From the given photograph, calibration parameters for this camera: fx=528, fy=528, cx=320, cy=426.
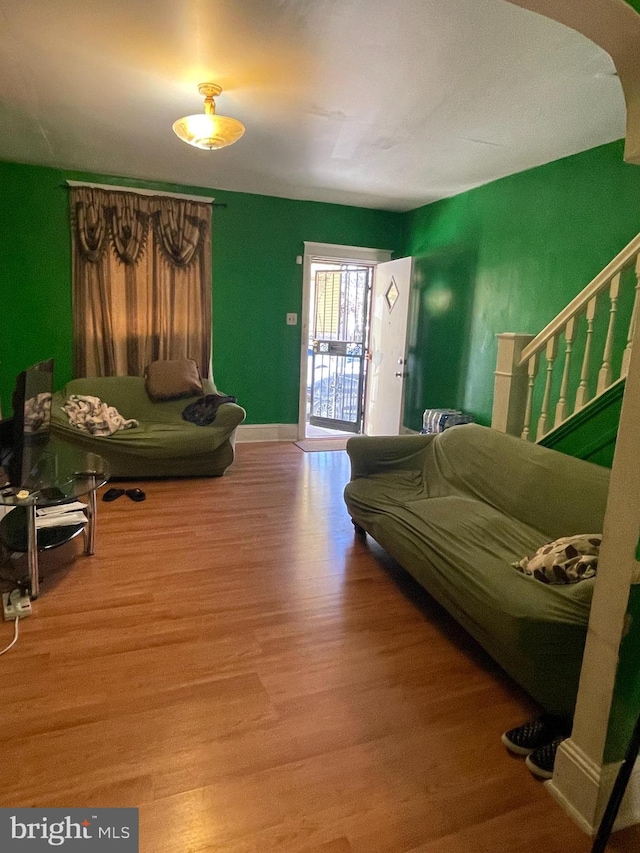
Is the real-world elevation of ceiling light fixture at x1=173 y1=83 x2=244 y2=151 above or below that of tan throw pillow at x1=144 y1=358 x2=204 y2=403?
above

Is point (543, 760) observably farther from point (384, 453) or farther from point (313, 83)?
point (313, 83)

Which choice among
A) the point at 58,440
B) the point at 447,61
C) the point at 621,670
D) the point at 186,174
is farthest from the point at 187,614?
the point at 186,174

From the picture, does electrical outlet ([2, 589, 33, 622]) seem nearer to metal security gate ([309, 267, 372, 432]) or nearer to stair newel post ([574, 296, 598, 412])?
stair newel post ([574, 296, 598, 412])

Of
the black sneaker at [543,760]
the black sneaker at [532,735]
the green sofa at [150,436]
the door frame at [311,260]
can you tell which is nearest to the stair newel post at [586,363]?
the black sneaker at [532,735]

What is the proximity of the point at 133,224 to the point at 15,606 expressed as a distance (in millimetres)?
3621

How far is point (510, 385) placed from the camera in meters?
3.35

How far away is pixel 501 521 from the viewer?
102 inches

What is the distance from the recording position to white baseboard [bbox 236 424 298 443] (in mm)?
5641

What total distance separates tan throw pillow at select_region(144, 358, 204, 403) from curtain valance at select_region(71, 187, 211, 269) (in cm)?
100

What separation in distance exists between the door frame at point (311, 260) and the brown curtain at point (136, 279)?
103 cm

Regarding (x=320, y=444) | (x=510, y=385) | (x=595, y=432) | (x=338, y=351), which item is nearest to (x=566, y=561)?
(x=595, y=432)

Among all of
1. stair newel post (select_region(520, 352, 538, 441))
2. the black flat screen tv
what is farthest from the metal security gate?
the black flat screen tv

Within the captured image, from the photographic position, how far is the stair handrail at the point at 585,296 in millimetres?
2730

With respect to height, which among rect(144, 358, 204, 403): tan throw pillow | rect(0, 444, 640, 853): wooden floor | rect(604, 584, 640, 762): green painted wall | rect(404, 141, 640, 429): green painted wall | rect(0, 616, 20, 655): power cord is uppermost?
rect(404, 141, 640, 429): green painted wall
